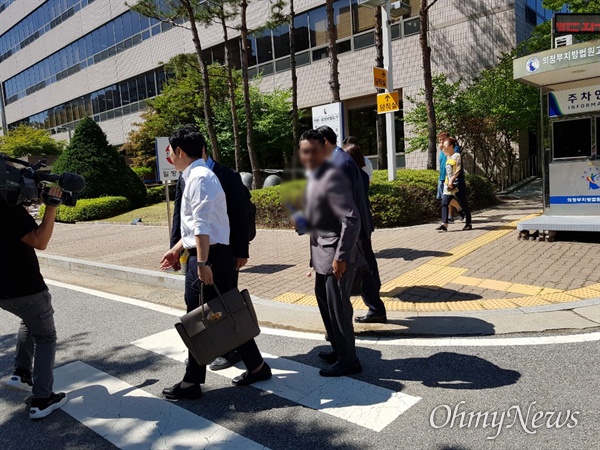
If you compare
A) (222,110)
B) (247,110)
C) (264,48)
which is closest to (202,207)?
(247,110)

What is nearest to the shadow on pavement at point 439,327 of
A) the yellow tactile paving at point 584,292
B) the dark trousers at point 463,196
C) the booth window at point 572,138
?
the yellow tactile paving at point 584,292

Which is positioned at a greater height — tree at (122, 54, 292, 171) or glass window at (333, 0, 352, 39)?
glass window at (333, 0, 352, 39)

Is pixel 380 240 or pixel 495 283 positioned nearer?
pixel 495 283

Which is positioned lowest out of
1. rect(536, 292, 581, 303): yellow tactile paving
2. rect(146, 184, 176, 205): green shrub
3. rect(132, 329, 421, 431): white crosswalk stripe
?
rect(132, 329, 421, 431): white crosswalk stripe

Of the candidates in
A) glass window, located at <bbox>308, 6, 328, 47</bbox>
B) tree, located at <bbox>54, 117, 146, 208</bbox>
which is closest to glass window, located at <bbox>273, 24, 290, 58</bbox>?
glass window, located at <bbox>308, 6, 328, 47</bbox>

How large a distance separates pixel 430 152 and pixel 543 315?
10.5 m

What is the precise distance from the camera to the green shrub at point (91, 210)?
1878 centimetres

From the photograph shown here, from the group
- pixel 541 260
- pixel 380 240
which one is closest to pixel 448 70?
pixel 380 240

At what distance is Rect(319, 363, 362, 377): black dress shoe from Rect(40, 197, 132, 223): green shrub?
1734cm

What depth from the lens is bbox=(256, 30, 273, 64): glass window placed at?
24.1 meters

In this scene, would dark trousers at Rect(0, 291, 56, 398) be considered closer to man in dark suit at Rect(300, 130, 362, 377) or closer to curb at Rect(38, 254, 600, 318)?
man in dark suit at Rect(300, 130, 362, 377)

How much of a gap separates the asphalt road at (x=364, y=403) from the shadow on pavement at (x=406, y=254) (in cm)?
336

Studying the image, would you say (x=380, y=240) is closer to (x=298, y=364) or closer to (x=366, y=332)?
(x=366, y=332)

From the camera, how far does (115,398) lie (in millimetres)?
3559
